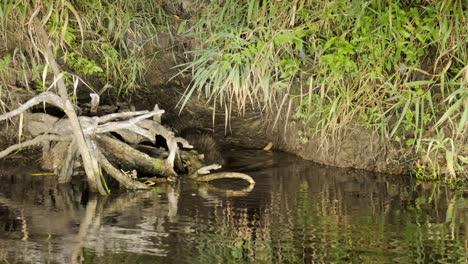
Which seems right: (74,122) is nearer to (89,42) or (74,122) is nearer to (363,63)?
(89,42)

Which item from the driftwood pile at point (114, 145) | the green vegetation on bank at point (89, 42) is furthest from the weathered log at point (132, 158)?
the green vegetation on bank at point (89, 42)

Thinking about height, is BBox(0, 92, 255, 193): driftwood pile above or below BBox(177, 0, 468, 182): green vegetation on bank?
below

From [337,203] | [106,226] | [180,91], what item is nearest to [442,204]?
[337,203]

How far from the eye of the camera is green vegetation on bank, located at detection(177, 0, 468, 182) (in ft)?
23.7

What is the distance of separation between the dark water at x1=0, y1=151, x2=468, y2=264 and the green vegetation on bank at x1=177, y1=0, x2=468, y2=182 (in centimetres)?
45

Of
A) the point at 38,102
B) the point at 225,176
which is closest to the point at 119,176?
the point at 225,176

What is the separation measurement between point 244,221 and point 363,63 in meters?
1.89

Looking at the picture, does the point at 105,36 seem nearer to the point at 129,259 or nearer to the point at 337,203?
the point at 337,203

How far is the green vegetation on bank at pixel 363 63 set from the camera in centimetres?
723

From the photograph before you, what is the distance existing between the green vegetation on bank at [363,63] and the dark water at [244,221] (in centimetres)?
45

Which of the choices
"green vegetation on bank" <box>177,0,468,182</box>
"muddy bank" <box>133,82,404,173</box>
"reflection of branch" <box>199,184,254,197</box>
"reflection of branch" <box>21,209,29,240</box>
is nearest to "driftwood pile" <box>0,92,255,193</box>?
"reflection of branch" <box>199,184,254,197</box>

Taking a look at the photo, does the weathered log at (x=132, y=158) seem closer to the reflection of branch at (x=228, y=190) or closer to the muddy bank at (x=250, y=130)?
the reflection of branch at (x=228, y=190)

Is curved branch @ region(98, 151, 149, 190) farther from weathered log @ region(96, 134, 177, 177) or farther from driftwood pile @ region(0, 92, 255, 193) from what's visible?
weathered log @ region(96, 134, 177, 177)

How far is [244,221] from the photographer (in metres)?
6.38
